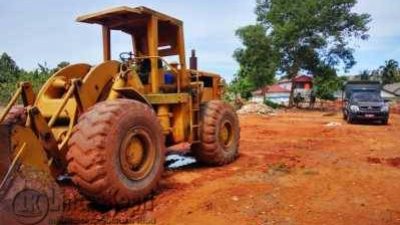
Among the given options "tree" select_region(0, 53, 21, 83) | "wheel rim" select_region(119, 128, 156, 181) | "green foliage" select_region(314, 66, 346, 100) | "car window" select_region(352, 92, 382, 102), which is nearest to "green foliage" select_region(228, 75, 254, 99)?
"green foliage" select_region(314, 66, 346, 100)

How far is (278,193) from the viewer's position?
6883 mm

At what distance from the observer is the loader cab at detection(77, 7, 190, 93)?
7918 millimetres

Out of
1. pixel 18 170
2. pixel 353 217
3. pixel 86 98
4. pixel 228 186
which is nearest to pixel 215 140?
pixel 228 186

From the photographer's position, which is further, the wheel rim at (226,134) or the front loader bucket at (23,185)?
the wheel rim at (226,134)

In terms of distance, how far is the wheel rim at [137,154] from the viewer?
607 centimetres

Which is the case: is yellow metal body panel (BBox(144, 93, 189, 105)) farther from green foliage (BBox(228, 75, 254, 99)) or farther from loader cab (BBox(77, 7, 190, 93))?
green foliage (BBox(228, 75, 254, 99))

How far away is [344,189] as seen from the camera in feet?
23.6

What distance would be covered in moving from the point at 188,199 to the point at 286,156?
4639 mm

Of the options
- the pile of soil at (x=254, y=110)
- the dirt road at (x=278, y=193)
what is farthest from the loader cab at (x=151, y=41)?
the pile of soil at (x=254, y=110)

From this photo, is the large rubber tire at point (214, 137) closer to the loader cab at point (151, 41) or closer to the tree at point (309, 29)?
the loader cab at point (151, 41)

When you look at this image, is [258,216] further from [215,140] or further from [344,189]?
[215,140]

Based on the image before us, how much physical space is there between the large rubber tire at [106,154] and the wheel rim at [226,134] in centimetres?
312

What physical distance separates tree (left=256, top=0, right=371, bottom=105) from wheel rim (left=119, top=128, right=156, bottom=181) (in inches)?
1227

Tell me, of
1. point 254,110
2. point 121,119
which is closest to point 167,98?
point 121,119
